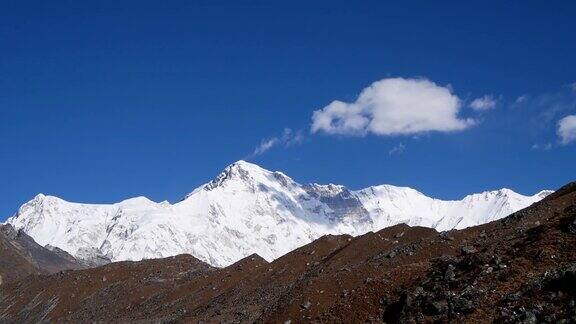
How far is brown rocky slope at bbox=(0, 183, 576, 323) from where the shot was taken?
30531mm

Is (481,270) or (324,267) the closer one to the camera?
(481,270)

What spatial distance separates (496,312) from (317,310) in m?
15.2

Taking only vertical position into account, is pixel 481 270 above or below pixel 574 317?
above

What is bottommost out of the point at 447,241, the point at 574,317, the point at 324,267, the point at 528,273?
the point at 574,317

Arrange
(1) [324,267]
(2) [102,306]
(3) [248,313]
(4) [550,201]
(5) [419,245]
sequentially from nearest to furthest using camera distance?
(4) [550,201], (5) [419,245], (3) [248,313], (1) [324,267], (2) [102,306]

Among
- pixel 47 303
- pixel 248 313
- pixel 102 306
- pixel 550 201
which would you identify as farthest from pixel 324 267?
pixel 47 303

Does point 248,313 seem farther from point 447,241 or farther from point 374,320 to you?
point 374,320

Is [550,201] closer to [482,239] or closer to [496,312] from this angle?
[482,239]

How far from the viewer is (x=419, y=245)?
53812mm

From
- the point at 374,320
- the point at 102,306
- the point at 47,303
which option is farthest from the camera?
the point at 47,303

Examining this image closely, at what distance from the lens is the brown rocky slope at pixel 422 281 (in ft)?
100

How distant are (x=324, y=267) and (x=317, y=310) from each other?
29.0 meters

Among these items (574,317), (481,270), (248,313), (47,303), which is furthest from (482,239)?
(47,303)

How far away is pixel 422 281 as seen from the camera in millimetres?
38125
